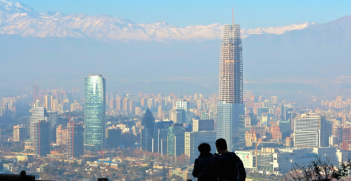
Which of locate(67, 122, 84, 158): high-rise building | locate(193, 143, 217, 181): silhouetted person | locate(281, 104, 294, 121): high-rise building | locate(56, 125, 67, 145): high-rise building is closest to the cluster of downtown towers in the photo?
locate(67, 122, 84, 158): high-rise building

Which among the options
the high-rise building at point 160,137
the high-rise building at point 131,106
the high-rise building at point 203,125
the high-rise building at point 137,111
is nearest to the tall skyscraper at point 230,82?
the high-rise building at point 203,125

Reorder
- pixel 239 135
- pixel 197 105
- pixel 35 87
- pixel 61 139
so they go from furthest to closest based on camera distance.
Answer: pixel 197 105 → pixel 35 87 → pixel 239 135 → pixel 61 139

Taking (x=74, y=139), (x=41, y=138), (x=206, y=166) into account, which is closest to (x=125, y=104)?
(x=74, y=139)

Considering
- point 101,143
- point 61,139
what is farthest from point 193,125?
point 61,139

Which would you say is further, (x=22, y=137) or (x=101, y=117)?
(x=101, y=117)

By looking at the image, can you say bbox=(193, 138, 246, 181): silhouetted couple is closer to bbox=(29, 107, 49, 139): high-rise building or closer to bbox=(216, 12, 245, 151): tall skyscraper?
bbox=(216, 12, 245, 151): tall skyscraper

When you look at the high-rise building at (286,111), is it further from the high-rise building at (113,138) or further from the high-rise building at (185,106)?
the high-rise building at (113,138)

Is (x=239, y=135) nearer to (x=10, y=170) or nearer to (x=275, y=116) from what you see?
(x=275, y=116)
